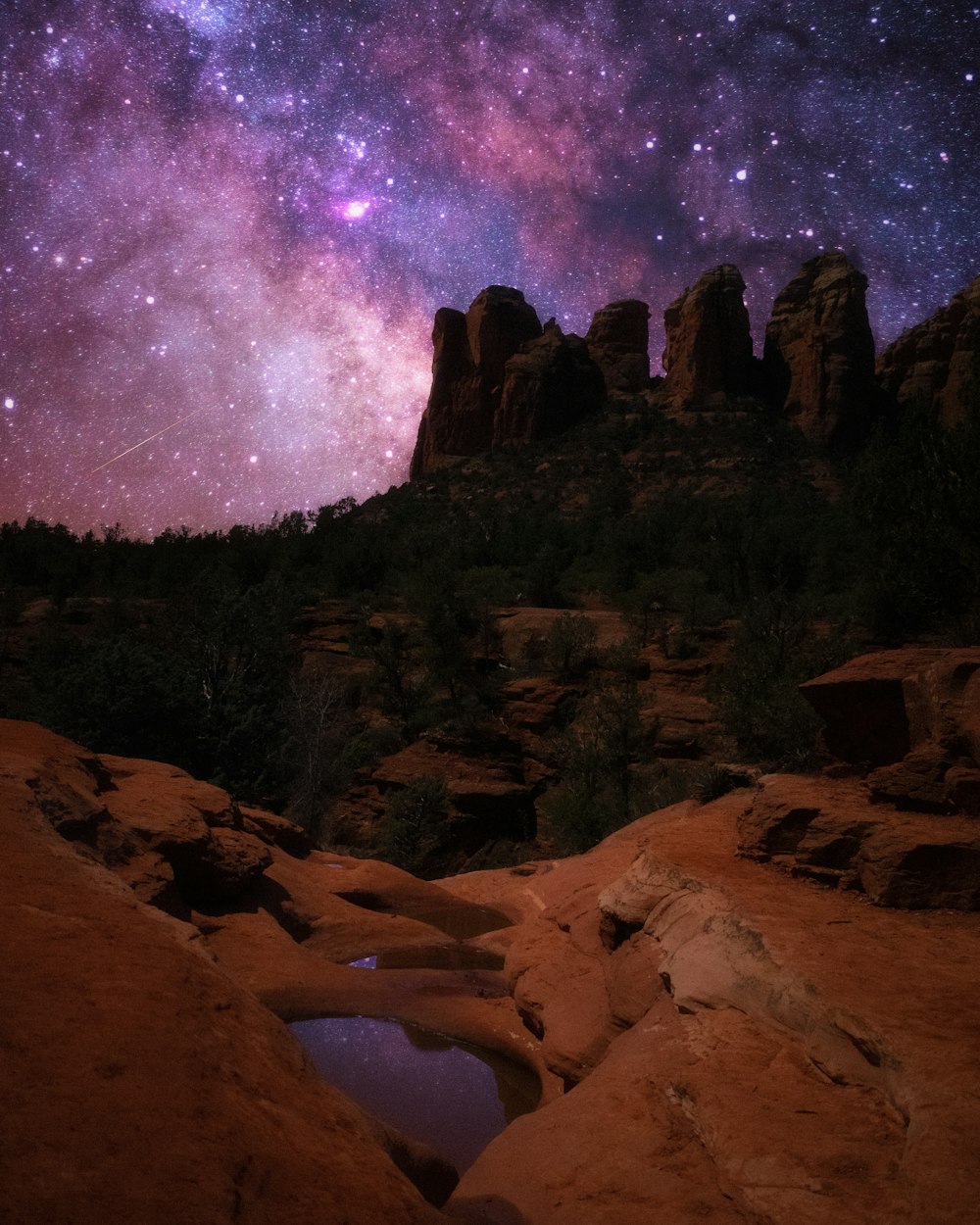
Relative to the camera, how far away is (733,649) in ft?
75.2

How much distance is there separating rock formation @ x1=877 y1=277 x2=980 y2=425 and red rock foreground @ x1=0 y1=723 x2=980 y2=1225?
67.5m

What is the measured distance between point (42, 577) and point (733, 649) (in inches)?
1484

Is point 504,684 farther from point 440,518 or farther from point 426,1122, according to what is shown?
point 440,518

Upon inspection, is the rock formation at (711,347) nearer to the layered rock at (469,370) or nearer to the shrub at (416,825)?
the layered rock at (469,370)

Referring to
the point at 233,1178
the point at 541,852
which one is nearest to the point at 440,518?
the point at 541,852

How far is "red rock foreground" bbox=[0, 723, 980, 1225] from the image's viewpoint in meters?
2.72

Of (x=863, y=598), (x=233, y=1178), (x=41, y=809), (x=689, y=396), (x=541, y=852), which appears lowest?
(x=541, y=852)

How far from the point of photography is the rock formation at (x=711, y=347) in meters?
65.7

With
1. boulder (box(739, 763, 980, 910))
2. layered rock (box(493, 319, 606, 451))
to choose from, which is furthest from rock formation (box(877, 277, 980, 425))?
boulder (box(739, 763, 980, 910))

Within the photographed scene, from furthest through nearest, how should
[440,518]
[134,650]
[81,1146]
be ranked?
[440,518] → [134,650] → [81,1146]

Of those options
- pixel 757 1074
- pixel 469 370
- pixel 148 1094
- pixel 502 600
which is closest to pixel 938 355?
pixel 469 370

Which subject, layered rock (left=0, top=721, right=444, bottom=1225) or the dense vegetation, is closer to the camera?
layered rock (left=0, top=721, right=444, bottom=1225)

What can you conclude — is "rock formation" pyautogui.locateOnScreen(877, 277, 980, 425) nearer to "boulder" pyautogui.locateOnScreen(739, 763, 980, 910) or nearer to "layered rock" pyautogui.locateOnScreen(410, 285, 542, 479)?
"layered rock" pyautogui.locateOnScreen(410, 285, 542, 479)

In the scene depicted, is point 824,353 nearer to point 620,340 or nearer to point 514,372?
point 620,340
